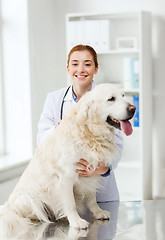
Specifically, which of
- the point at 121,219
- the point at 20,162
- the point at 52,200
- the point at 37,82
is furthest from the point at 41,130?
the point at 37,82

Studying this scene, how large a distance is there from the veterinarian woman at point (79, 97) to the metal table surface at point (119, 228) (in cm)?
20

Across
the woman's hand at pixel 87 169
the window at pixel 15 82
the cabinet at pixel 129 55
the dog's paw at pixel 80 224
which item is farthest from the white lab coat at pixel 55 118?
the window at pixel 15 82

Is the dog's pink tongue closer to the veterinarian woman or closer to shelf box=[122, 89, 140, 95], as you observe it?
the veterinarian woman

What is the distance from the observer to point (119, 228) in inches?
63.9

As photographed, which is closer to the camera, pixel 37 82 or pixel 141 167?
pixel 141 167

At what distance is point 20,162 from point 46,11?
1.82m

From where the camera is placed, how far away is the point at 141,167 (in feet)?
13.7

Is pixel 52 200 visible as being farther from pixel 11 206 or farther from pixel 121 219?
pixel 121 219

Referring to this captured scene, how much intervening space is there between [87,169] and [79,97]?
0.48 metres

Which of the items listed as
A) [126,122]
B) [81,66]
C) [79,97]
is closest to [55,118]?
[79,97]

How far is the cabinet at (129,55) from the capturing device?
4.12 meters

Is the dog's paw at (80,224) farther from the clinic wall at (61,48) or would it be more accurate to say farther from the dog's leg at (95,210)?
the clinic wall at (61,48)

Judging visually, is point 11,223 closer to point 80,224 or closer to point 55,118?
point 80,224

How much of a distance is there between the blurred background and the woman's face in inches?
90.7
